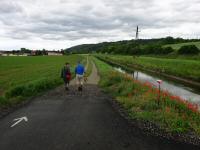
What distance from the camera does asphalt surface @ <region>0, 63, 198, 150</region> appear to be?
6.81 m

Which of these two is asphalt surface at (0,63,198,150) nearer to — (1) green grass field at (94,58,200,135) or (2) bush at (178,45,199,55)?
(1) green grass field at (94,58,200,135)

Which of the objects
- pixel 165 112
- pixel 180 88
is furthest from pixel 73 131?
pixel 180 88

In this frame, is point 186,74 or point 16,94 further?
point 186,74

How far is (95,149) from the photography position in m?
6.54

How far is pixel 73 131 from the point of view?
7.93 meters

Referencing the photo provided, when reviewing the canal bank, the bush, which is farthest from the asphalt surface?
the bush

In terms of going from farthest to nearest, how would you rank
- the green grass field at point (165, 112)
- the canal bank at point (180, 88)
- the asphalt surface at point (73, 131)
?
the canal bank at point (180, 88)
the green grass field at point (165, 112)
the asphalt surface at point (73, 131)

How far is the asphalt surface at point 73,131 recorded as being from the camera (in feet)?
22.4

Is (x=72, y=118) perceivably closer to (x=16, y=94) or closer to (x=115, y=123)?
(x=115, y=123)

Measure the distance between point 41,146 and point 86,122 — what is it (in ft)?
8.24

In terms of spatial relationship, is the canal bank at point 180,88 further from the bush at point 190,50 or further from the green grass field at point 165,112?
the bush at point 190,50

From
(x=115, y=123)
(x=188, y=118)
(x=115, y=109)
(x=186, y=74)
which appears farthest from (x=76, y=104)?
(x=186, y=74)

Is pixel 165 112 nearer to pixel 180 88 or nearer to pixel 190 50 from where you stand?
pixel 180 88

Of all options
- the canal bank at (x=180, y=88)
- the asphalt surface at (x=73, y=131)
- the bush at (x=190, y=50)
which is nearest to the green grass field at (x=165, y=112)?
the asphalt surface at (x=73, y=131)
